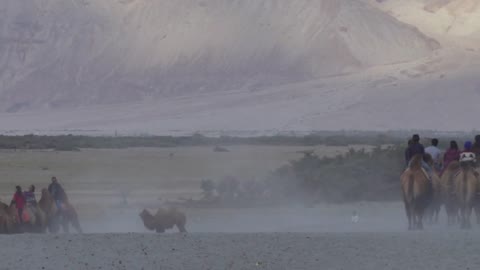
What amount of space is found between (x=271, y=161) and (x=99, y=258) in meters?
34.3

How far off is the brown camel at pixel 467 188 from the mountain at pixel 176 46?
93.0m

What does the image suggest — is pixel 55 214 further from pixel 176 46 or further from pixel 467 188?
pixel 176 46

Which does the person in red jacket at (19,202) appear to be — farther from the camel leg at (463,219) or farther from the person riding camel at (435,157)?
the person riding camel at (435,157)

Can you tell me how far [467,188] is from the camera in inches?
914

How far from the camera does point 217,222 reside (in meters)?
30.4

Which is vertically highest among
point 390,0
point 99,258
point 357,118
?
point 390,0

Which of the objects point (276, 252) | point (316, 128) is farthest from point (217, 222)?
point (316, 128)

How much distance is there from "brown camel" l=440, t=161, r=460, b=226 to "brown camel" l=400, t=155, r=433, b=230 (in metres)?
0.42

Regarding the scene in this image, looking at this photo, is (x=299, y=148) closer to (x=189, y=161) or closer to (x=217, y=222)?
(x=189, y=161)

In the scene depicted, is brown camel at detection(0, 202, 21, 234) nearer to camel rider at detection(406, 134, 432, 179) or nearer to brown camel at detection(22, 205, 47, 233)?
brown camel at detection(22, 205, 47, 233)

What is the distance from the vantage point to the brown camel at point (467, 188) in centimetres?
2309

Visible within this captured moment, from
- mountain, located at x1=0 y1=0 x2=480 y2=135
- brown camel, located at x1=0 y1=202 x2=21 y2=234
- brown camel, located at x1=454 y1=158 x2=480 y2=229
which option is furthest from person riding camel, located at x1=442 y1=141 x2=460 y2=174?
mountain, located at x1=0 y1=0 x2=480 y2=135

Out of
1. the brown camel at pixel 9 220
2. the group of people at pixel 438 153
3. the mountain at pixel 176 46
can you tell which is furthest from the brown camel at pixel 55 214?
the mountain at pixel 176 46

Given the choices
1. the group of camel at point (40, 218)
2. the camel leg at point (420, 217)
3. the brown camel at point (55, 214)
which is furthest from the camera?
the brown camel at point (55, 214)
